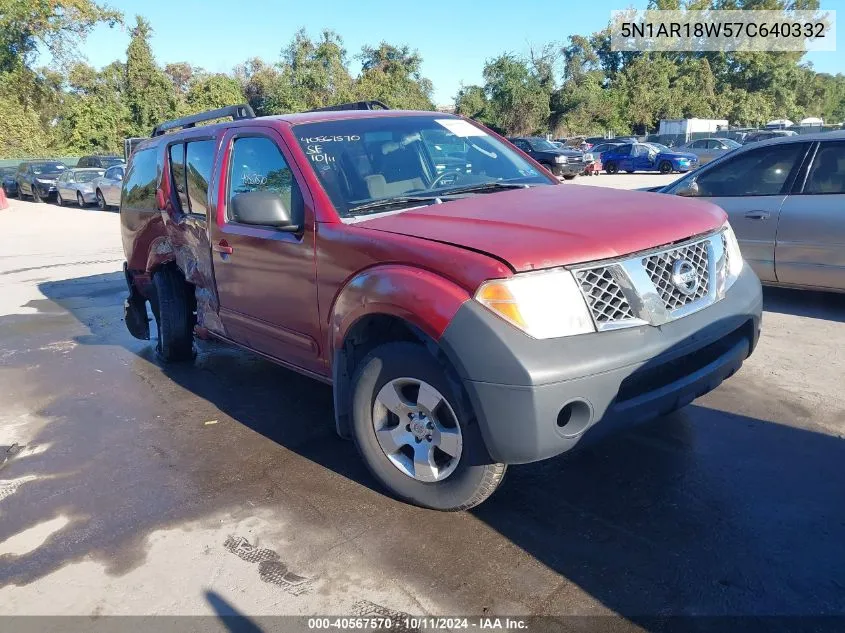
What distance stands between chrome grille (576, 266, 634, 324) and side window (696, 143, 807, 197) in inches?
165

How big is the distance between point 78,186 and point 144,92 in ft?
66.9

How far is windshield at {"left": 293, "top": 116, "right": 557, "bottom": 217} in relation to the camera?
12.2ft

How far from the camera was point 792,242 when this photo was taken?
5926mm

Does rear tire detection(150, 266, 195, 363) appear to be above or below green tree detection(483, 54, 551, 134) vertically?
below

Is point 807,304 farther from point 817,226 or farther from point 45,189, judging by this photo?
point 45,189

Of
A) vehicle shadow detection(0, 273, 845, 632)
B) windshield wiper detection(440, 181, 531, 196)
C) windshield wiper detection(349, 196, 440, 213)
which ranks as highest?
windshield wiper detection(440, 181, 531, 196)

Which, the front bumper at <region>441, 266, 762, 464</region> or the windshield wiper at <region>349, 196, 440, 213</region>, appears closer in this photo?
the front bumper at <region>441, 266, 762, 464</region>

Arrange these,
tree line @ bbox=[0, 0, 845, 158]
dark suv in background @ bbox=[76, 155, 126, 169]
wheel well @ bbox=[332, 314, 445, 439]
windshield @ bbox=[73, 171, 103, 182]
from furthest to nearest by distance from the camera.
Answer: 1. tree line @ bbox=[0, 0, 845, 158]
2. dark suv in background @ bbox=[76, 155, 126, 169]
3. windshield @ bbox=[73, 171, 103, 182]
4. wheel well @ bbox=[332, 314, 445, 439]

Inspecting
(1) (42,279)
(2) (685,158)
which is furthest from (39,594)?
(2) (685,158)

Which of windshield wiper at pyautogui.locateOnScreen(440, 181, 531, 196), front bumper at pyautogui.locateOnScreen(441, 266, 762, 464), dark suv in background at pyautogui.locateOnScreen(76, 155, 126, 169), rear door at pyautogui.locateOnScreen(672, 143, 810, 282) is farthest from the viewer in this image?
dark suv in background at pyautogui.locateOnScreen(76, 155, 126, 169)

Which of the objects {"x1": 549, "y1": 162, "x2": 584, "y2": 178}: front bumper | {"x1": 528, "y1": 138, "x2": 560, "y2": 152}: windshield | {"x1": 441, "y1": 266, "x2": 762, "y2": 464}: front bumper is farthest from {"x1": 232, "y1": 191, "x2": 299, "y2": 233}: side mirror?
{"x1": 528, "y1": 138, "x2": 560, "y2": 152}: windshield

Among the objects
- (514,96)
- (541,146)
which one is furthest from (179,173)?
(514,96)

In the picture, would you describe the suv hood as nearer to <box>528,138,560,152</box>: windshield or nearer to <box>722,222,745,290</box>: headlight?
<box>722,222,745,290</box>: headlight

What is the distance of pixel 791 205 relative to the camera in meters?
5.95
